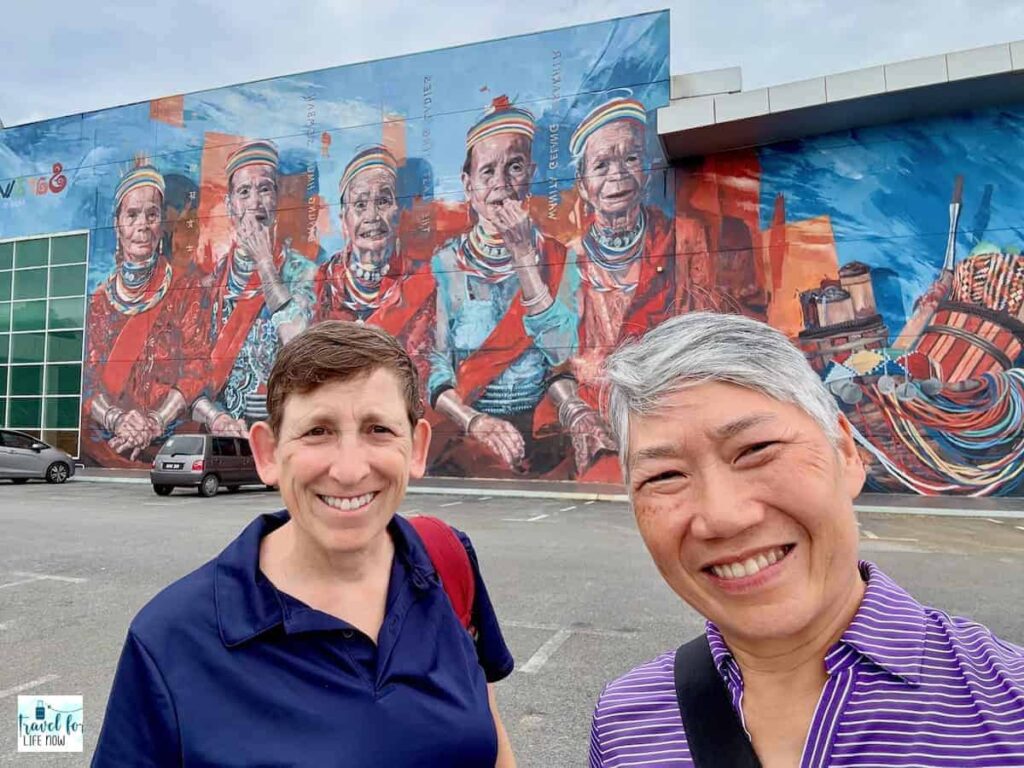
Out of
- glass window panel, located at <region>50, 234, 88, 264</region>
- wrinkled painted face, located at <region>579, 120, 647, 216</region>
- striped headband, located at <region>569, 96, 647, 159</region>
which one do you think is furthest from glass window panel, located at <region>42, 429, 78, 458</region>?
striped headband, located at <region>569, 96, 647, 159</region>

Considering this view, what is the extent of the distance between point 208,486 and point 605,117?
1568 centimetres

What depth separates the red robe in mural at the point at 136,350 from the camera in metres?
25.2

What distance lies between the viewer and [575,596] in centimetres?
646

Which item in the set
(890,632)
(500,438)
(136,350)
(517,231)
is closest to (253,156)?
(136,350)

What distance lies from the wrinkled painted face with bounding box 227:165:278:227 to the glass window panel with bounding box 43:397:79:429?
32.6 feet

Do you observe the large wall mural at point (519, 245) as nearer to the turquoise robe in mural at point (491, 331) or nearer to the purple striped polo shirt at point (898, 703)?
the turquoise robe in mural at point (491, 331)

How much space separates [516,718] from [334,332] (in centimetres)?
278

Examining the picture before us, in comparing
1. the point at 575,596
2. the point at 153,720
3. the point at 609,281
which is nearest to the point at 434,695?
the point at 153,720

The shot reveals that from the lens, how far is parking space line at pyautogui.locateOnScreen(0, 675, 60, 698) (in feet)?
13.0

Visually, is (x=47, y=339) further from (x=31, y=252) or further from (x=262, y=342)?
(x=262, y=342)

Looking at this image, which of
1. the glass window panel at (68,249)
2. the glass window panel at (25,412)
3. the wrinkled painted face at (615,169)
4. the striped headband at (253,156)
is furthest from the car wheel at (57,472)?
the wrinkled painted face at (615,169)

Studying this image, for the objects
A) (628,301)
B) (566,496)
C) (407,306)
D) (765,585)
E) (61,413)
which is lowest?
Answer: (566,496)

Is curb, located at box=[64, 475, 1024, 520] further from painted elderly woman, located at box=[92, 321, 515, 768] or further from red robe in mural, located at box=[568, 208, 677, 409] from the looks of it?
painted elderly woman, located at box=[92, 321, 515, 768]

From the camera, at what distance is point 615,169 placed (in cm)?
2086
